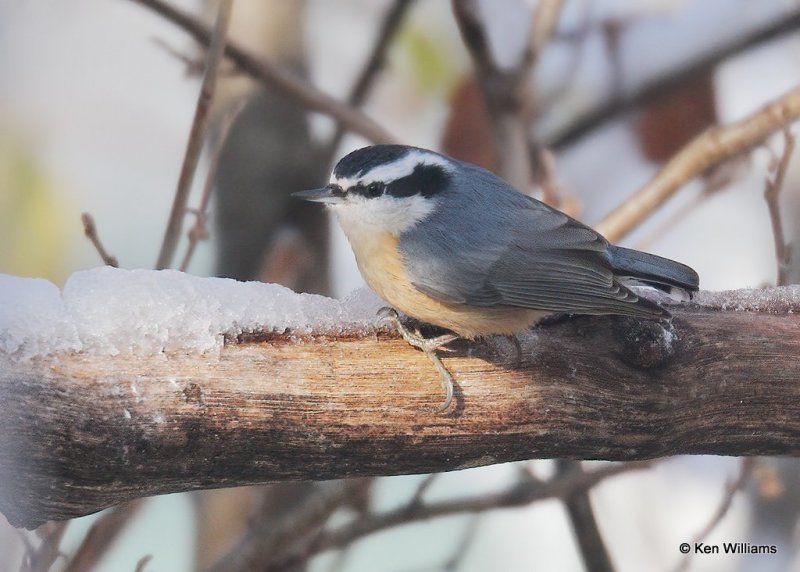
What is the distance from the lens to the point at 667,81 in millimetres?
2520

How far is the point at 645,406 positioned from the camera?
1.28 m

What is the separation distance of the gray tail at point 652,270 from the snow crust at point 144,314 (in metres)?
0.45

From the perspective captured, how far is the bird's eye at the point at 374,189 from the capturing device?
1485 mm

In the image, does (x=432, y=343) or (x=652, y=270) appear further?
(x=652, y=270)

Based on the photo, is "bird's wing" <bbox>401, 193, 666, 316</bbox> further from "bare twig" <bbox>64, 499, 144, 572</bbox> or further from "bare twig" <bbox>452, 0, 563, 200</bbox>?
"bare twig" <bbox>64, 499, 144, 572</bbox>

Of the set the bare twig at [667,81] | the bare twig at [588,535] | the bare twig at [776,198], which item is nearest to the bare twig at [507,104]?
the bare twig at [667,81]

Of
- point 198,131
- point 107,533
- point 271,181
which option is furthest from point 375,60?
point 107,533

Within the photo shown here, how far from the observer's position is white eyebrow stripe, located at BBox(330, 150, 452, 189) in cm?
147

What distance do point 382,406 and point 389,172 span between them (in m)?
0.44

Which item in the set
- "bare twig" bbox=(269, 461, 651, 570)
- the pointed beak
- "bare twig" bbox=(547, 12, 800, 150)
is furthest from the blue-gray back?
"bare twig" bbox=(547, 12, 800, 150)

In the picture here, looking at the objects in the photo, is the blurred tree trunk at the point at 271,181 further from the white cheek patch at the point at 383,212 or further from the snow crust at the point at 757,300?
the snow crust at the point at 757,300

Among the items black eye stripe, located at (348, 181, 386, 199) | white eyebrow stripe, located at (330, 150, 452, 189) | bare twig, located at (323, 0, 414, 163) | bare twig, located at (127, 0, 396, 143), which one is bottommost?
black eye stripe, located at (348, 181, 386, 199)

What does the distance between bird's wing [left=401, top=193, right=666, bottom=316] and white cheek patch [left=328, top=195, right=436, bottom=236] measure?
0.04 meters

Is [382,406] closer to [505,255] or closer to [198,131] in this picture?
[505,255]
